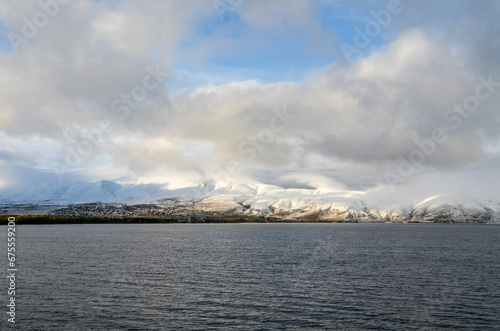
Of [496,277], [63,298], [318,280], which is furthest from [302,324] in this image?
[496,277]

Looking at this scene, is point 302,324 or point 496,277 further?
point 496,277

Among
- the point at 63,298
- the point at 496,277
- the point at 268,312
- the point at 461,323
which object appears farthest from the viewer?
the point at 496,277

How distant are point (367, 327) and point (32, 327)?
42327 mm

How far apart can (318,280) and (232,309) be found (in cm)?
2620

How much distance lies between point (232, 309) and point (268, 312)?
5399mm

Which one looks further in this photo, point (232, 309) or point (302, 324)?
point (232, 309)

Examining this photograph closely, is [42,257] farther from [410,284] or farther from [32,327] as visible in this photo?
[410,284]

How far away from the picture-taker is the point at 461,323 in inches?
1959

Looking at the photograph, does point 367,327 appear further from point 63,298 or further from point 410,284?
point 63,298

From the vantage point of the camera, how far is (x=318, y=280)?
75500mm

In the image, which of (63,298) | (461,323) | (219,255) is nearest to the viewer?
(461,323)

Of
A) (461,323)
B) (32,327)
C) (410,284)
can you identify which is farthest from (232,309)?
(410,284)

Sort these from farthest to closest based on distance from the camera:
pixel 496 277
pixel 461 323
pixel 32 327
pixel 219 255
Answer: pixel 219 255
pixel 496 277
pixel 461 323
pixel 32 327

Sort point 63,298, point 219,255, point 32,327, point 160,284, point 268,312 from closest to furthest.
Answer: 1. point 32,327
2. point 268,312
3. point 63,298
4. point 160,284
5. point 219,255
